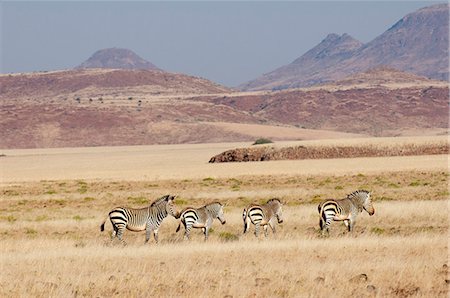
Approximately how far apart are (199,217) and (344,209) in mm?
3782

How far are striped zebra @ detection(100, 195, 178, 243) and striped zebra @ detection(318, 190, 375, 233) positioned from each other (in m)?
3.76

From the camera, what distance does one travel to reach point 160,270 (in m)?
17.6

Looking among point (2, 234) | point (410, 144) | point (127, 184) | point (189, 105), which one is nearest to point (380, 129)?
point (189, 105)

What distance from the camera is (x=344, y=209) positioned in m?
23.9

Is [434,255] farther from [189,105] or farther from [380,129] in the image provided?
[189,105]

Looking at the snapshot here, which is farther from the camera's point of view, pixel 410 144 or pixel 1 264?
pixel 410 144

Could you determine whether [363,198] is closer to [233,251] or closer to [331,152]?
[233,251]

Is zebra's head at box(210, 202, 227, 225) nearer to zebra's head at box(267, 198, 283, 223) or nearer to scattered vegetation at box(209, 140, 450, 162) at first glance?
zebra's head at box(267, 198, 283, 223)

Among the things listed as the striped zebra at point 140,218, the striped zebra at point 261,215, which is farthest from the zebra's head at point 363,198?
the striped zebra at point 140,218

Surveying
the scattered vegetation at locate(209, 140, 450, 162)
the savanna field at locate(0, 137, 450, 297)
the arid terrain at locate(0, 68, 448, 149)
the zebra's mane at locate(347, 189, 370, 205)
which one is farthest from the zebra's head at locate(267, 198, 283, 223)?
the arid terrain at locate(0, 68, 448, 149)

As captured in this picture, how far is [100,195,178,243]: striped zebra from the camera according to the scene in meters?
22.6

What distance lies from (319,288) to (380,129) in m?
161

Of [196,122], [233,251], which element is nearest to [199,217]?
[233,251]

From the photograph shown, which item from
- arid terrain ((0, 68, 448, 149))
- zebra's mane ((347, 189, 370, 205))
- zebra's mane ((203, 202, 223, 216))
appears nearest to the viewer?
zebra's mane ((203, 202, 223, 216))
